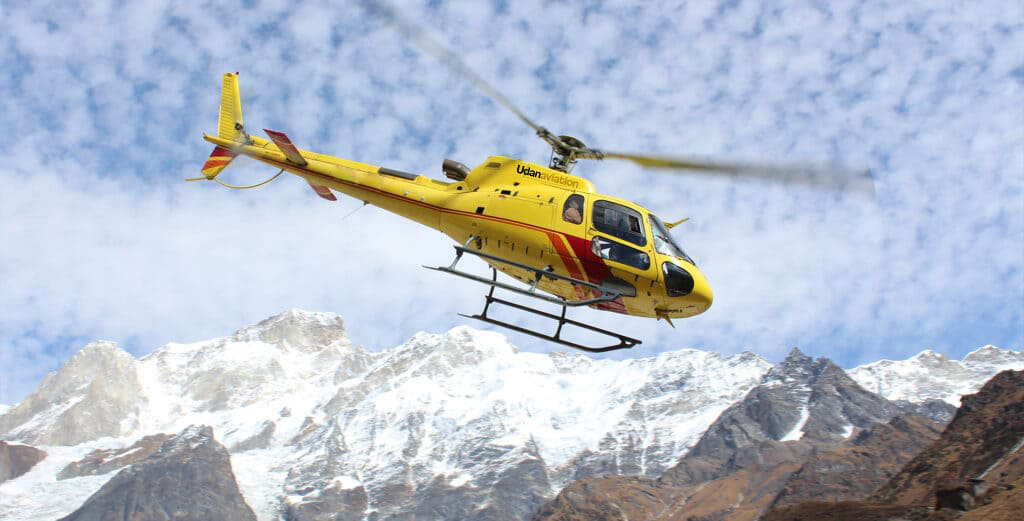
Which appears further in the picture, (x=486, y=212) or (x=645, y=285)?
(x=486, y=212)

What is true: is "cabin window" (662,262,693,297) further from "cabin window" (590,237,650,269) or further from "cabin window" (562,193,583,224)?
"cabin window" (562,193,583,224)

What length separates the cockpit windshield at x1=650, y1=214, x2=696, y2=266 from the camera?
786 inches

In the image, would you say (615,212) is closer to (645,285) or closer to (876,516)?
(645,285)

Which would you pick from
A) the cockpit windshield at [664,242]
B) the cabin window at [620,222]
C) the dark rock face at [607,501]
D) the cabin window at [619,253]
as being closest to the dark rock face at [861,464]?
the dark rock face at [607,501]

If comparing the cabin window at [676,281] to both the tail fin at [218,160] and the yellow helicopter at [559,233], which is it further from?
the tail fin at [218,160]

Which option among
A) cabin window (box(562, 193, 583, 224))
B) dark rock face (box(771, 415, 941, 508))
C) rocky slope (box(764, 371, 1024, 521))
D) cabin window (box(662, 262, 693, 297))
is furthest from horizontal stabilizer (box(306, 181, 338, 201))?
dark rock face (box(771, 415, 941, 508))

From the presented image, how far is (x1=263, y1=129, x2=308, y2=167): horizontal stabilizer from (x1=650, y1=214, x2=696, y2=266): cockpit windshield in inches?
355

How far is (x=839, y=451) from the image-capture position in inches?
5802

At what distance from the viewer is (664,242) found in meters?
20.2

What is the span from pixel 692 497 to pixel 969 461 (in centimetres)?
8907

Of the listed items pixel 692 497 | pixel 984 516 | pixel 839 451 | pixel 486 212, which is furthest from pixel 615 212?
pixel 692 497

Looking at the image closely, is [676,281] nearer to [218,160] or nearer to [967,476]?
[218,160]

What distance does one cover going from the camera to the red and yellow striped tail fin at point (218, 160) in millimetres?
25031

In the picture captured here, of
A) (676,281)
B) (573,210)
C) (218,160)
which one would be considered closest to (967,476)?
(676,281)
